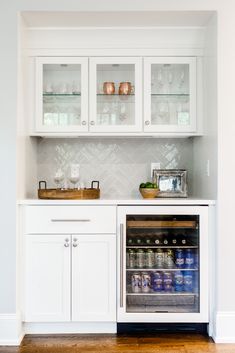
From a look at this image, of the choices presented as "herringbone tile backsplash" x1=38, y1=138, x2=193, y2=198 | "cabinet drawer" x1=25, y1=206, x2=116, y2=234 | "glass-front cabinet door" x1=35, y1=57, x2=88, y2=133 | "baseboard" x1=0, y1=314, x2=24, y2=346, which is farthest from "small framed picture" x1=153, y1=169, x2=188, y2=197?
"baseboard" x1=0, y1=314, x2=24, y2=346

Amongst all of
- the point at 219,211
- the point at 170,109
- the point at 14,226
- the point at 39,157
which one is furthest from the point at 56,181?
the point at 219,211

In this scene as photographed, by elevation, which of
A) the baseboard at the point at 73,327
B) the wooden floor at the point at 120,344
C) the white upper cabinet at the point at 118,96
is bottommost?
the wooden floor at the point at 120,344

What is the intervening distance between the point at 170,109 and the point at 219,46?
591 mm

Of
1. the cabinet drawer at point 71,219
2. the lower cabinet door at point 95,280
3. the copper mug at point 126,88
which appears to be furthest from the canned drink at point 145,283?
the copper mug at point 126,88

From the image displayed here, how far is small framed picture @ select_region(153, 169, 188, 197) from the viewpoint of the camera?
129 inches

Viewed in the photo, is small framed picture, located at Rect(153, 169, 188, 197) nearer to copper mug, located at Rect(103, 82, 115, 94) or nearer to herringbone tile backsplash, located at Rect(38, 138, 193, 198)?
herringbone tile backsplash, located at Rect(38, 138, 193, 198)

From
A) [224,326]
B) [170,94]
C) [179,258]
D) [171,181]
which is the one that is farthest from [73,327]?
[170,94]

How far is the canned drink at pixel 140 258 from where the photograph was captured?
9.63ft

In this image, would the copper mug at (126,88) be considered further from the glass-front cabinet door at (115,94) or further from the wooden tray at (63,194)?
the wooden tray at (63,194)

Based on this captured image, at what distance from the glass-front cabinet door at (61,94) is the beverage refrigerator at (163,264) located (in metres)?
0.79

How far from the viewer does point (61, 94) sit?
3150 mm

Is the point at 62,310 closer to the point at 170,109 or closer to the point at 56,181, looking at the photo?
the point at 56,181

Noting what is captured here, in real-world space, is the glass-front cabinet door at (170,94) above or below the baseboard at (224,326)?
above

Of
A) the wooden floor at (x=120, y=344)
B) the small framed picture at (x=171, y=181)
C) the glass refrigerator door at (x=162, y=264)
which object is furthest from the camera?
the small framed picture at (x=171, y=181)
